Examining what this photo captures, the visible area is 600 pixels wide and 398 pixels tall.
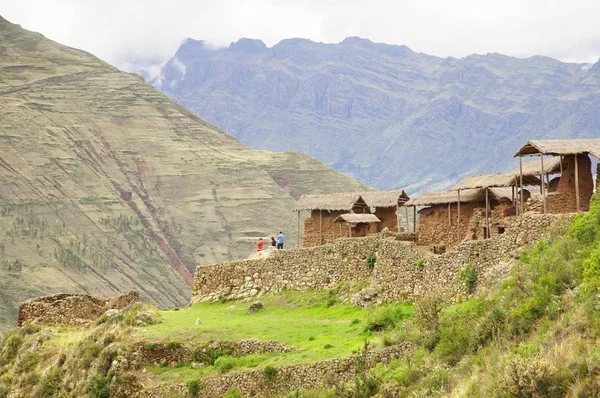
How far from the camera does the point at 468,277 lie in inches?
1132

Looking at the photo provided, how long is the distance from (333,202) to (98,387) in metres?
18.7

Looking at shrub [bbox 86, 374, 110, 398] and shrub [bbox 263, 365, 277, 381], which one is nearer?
shrub [bbox 263, 365, 277, 381]

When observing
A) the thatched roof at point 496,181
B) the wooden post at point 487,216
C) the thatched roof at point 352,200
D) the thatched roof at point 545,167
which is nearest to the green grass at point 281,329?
the wooden post at point 487,216

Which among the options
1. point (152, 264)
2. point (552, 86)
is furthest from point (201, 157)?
point (552, 86)

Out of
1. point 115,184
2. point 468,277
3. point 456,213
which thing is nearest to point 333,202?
point 456,213

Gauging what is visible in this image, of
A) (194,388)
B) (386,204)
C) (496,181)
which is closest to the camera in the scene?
(194,388)

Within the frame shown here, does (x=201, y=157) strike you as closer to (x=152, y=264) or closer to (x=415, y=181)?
(x=152, y=264)

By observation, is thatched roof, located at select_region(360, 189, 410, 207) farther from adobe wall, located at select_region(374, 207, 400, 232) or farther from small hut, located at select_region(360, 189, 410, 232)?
adobe wall, located at select_region(374, 207, 400, 232)

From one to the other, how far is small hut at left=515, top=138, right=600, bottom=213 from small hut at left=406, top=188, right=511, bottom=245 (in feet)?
16.5

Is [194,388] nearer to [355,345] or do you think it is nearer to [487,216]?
[355,345]

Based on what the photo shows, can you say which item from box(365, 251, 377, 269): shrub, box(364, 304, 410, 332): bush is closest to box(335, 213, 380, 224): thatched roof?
box(365, 251, 377, 269): shrub

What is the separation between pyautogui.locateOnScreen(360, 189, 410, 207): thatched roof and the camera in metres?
45.4

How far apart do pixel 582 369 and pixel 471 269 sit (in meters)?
11.6

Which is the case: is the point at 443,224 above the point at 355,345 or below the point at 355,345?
above
